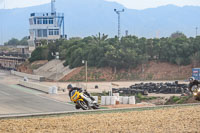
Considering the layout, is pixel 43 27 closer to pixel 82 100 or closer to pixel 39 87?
pixel 39 87

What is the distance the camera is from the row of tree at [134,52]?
254 ft

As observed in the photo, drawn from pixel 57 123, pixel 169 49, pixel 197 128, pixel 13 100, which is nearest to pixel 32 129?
pixel 57 123

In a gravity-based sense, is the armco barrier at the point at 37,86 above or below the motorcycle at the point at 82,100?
below

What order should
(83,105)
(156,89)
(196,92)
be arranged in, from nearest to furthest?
(83,105) → (196,92) → (156,89)

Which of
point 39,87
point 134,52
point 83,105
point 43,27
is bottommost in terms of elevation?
point 39,87

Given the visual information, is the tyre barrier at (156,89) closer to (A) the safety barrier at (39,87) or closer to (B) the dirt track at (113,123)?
(A) the safety barrier at (39,87)

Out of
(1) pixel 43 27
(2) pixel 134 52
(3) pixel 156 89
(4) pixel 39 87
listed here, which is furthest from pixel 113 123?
(1) pixel 43 27

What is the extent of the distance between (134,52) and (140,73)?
485 centimetres

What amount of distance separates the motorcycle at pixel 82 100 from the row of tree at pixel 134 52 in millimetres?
57462

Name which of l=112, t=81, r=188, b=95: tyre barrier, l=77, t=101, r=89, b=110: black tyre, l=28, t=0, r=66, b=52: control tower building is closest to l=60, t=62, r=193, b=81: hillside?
l=112, t=81, r=188, b=95: tyre barrier

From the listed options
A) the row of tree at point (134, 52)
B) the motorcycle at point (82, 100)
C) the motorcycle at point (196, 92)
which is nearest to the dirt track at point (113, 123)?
the motorcycle at point (82, 100)

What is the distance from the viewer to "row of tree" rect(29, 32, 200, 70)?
3051 inches

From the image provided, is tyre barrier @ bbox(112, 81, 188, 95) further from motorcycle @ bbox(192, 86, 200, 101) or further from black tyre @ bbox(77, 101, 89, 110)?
black tyre @ bbox(77, 101, 89, 110)

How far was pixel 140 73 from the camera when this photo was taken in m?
79.1
